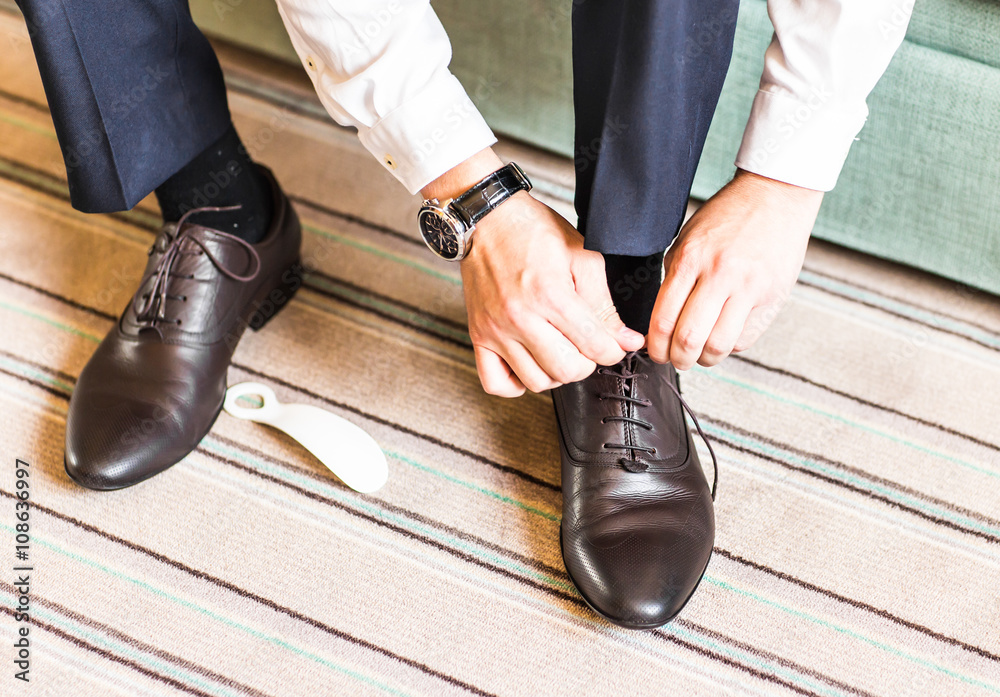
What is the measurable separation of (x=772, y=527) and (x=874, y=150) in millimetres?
468

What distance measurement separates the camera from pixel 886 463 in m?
0.80

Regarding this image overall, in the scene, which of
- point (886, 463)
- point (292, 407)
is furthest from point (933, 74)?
point (292, 407)

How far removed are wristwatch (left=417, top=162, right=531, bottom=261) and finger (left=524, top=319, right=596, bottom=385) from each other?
0.34 feet

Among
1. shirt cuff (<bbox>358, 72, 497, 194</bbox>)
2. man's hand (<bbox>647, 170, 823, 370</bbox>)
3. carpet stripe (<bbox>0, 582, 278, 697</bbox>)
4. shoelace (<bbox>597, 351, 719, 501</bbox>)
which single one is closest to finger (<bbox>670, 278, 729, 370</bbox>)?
man's hand (<bbox>647, 170, 823, 370</bbox>)

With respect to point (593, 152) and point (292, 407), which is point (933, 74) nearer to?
point (593, 152)

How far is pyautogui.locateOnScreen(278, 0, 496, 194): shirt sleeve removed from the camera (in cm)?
60

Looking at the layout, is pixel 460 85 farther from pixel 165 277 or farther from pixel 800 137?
pixel 165 277

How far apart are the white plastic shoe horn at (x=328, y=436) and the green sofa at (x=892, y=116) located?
1.73ft

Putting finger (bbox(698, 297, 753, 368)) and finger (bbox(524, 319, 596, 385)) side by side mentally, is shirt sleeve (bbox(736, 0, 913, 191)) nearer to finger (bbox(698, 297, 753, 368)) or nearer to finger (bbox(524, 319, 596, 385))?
finger (bbox(698, 297, 753, 368))

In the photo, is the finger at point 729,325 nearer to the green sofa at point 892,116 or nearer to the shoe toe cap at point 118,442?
the green sofa at point 892,116

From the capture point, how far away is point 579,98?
0.68m

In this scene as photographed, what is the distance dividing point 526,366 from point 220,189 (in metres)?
0.43

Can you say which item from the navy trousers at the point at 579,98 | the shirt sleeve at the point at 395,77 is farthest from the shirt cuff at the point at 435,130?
the navy trousers at the point at 579,98

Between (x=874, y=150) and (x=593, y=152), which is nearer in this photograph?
(x=593, y=152)
